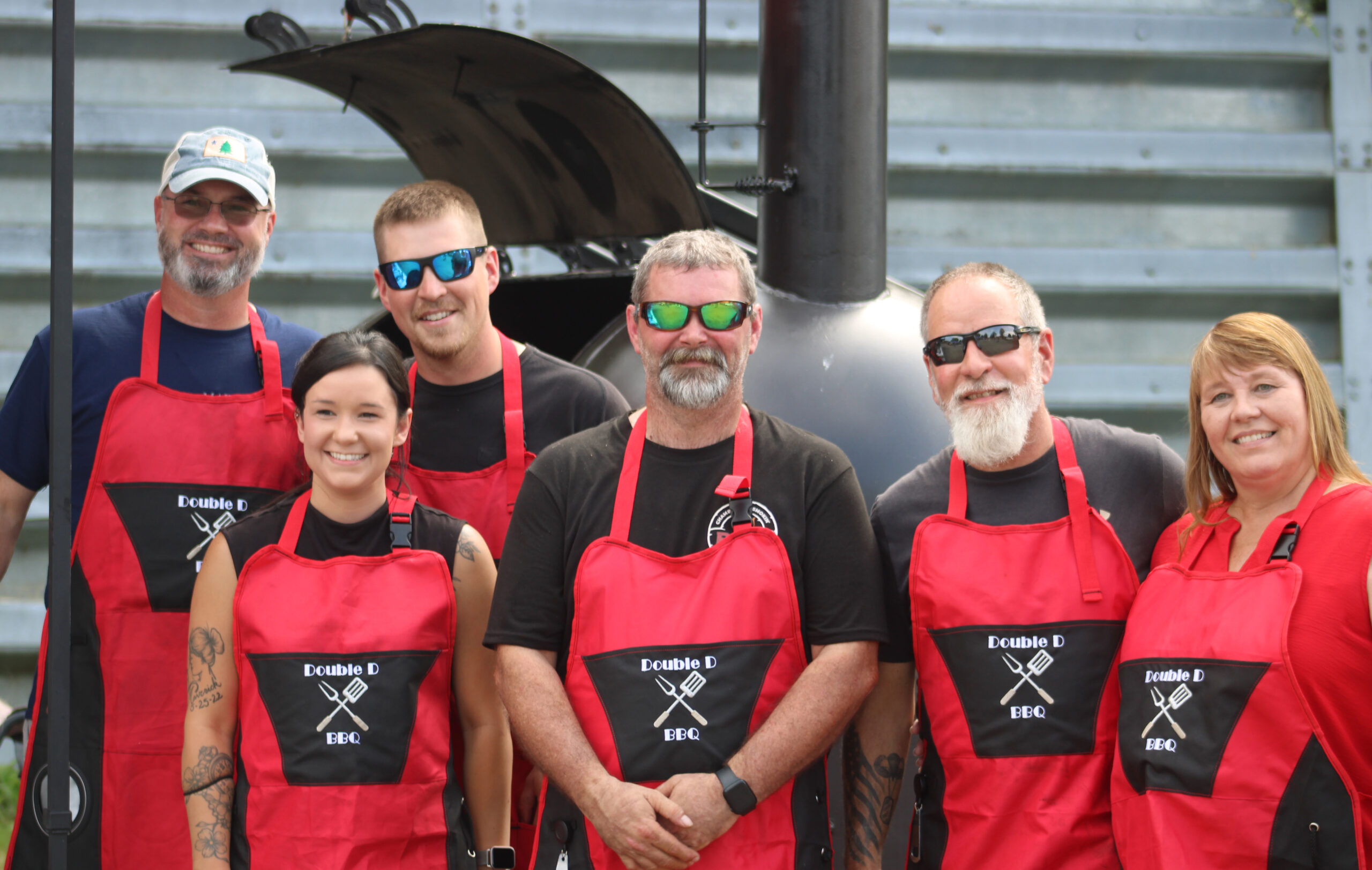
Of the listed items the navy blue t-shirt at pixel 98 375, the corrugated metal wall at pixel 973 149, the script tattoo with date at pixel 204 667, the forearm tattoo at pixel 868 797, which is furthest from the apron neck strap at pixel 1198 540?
the corrugated metal wall at pixel 973 149

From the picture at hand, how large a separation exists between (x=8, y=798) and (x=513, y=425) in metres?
2.49

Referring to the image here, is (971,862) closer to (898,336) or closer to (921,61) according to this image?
(898,336)

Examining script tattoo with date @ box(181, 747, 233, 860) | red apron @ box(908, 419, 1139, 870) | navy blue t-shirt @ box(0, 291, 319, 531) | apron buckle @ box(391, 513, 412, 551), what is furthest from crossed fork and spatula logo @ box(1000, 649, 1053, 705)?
navy blue t-shirt @ box(0, 291, 319, 531)

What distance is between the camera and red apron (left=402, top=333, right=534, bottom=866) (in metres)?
2.42

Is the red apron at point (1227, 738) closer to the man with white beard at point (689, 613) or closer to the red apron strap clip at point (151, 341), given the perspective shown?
the man with white beard at point (689, 613)

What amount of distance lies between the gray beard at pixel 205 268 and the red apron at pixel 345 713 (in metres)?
0.59

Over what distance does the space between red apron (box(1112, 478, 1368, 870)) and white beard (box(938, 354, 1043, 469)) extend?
33 cm

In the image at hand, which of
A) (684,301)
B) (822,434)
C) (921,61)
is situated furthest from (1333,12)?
(684,301)

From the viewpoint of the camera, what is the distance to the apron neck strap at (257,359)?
2.40 metres

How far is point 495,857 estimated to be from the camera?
Answer: 2.17m

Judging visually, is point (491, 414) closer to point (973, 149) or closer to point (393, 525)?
point (393, 525)

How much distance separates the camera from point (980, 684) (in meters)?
2.05

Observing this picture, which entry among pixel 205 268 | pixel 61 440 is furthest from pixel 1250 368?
pixel 205 268

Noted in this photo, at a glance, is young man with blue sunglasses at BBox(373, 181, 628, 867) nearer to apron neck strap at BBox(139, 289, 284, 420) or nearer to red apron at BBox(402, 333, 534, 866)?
red apron at BBox(402, 333, 534, 866)
